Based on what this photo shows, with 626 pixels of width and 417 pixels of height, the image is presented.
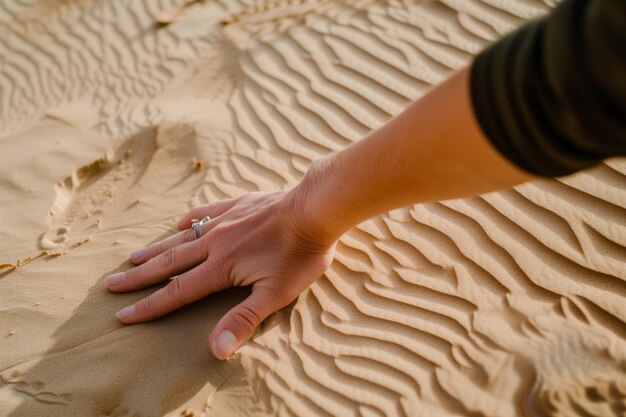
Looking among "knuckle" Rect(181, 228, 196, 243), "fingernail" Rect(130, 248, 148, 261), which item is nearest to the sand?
"fingernail" Rect(130, 248, 148, 261)

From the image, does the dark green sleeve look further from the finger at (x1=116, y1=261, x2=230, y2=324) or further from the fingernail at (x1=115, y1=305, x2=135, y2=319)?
the fingernail at (x1=115, y1=305, x2=135, y2=319)

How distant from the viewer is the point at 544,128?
1.12 metres

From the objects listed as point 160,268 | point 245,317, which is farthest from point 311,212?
point 160,268

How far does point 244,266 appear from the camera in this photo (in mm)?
2266

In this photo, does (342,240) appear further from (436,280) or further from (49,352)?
(49,352)

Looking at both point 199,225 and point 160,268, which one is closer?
point 160,268

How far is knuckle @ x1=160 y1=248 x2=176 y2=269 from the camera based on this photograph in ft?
8.01

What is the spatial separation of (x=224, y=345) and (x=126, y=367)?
16.6 inches

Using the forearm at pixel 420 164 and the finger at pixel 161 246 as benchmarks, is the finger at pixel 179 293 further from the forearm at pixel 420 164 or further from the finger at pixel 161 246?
the forearm at pixel 420 164

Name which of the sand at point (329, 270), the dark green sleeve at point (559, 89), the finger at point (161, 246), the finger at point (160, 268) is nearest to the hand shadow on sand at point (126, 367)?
the sand at point (329, 270)

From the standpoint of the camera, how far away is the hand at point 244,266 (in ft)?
7.18

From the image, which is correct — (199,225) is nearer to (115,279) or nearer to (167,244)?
(167,244)

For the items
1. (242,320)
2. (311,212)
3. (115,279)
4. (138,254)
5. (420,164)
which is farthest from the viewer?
(138,254)

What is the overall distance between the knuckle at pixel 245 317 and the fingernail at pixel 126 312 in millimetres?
476
